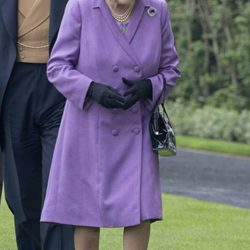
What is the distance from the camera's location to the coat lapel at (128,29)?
5301 mm

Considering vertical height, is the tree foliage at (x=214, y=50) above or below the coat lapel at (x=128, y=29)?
below

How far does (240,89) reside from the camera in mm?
23297

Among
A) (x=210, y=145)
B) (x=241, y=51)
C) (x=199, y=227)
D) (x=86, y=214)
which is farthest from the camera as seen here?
(x=241, y=51)

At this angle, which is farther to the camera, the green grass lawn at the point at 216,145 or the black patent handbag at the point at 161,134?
the green grass lawn at the point at 216,145

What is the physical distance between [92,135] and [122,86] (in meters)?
0.26

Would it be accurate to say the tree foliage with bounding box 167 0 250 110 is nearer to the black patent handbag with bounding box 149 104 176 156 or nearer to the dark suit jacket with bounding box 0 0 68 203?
the dark suit jacket with bounding box 0 0 68 203

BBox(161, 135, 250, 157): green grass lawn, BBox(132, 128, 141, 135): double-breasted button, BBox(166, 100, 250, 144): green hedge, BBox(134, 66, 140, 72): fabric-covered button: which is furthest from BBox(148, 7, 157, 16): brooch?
BBox(166, 100, 250, 144): green hedge

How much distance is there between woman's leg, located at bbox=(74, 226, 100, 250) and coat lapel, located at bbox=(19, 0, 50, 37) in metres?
1.40

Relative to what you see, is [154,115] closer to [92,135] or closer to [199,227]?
[92,135]

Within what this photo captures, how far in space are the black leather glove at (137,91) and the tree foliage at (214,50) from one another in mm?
17329

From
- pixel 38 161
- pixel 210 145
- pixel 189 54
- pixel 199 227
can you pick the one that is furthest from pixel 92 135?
pixel 189 54

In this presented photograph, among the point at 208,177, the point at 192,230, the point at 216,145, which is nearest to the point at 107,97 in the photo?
the point at 192,230

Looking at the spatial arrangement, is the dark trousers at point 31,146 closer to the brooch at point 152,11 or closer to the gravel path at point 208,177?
the brooch at point 152,11

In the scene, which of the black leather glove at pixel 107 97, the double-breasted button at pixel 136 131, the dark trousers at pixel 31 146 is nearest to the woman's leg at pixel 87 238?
the double-breasted button at pixel 136 131
